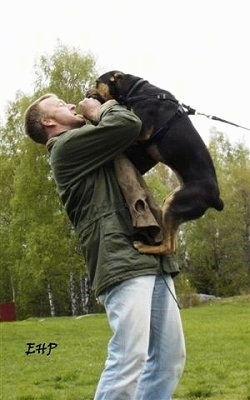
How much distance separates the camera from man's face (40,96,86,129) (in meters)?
3.48

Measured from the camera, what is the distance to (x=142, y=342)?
3.02m

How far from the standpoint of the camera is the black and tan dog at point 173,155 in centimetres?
326

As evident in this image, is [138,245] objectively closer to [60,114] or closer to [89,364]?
[60,114]

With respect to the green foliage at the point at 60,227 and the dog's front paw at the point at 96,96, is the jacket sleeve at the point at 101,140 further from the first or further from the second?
the green foliage at the point at 60,227

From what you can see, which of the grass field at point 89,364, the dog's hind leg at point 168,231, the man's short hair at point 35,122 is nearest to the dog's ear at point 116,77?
the man's short hair at point 35,122

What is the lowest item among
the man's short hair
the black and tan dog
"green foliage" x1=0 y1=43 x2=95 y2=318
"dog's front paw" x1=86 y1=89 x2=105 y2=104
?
"green foliage" x1=0 y1=43 x2=95 y2=318

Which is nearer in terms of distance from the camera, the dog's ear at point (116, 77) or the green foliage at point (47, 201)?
the dog's ear at point (116, 77)

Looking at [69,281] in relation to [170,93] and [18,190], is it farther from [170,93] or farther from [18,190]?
[170,93]

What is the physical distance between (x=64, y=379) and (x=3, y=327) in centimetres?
1159

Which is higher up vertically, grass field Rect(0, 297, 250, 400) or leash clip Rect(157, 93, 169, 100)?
leash clip Rect(157, 93, 169, 100)

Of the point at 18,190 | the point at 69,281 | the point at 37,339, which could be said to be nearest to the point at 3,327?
the point at 37,339

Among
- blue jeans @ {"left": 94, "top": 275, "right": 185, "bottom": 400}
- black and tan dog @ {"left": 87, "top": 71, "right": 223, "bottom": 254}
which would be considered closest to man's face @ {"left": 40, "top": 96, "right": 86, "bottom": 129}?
black and tan dog @ {"left": 87, "top": 71, "right": 223, "bottom": 254}

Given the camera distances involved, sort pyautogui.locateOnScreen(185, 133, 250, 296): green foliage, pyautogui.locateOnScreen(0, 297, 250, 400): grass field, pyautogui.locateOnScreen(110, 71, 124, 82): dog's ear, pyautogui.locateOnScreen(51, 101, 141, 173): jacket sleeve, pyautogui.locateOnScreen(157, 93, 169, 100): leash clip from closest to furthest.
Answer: pyautogui.locateOnScreen(51, 101, 141, 173): jacket sleeve < pyautogui.locateOnScreen(157, 93, 169, 100): leash clip < pyautogui.locateOnScreen(110, 71, 124, 82): dog's ear < pyautogui.locateOnScreen(0, 297, 250, 400): grass field < pyautogui.locateOnScreen(185, 133, 250, 296): green foliage

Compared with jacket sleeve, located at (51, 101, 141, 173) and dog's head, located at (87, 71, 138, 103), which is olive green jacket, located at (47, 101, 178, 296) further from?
dog's head, located at (87, 71, 138, 103)
